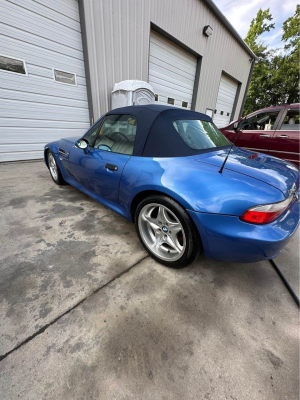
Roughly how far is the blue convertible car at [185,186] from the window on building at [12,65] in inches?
155

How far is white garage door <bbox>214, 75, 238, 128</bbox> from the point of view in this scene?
34.7ft

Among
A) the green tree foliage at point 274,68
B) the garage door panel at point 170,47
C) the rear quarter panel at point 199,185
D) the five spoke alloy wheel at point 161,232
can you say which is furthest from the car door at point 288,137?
the green tree foliage at point 274,68

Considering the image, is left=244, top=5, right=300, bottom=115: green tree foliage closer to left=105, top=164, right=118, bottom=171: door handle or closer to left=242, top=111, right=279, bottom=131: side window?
left=242, top=111, right=279, bottom=131: side window

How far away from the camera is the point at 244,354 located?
108 centimetres

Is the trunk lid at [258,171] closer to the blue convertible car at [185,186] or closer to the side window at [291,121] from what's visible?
the blue convertible car at [185,186]

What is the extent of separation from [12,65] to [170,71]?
17.9 feet

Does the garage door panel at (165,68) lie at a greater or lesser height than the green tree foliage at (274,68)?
lesser

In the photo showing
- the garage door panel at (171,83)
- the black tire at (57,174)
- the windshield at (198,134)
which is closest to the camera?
the windshield at (198,134)

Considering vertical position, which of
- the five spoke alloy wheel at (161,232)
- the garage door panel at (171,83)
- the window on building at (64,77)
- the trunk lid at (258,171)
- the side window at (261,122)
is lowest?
the five spoke alloy wheel at (161,232)

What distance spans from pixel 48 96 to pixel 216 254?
5903mm

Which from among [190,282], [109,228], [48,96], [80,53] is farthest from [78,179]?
[80,53]

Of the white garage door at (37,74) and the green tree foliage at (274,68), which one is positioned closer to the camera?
the white garage door at (37,74)

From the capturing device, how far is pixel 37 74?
4.58 metres

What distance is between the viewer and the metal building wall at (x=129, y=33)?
4949 mm
